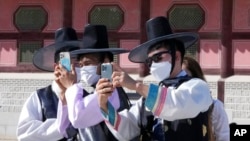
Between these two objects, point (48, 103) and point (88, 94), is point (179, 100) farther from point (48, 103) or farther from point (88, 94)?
point (48, 103)

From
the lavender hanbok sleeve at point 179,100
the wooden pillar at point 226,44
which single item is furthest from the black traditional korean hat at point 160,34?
the wooden pillar at point 226,44

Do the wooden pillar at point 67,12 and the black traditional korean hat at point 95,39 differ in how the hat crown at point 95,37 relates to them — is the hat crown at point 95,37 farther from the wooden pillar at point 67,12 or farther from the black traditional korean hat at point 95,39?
the wooden pillar at point 67,12

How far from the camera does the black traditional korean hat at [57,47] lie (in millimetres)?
4047

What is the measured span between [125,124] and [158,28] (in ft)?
1.81

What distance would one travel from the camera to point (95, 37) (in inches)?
146

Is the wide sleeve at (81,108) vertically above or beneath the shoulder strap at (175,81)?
beneath

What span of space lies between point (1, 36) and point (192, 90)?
925cm

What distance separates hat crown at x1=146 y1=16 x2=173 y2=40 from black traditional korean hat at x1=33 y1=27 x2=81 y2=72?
2.93 feet

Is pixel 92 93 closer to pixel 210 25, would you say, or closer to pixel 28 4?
pixel 210 25

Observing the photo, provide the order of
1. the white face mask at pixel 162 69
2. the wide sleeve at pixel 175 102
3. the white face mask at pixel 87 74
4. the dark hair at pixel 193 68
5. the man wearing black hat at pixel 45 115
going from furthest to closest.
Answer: the dark hair at pixel 193 68 → the man wearing black hat at pixel 45 115 → the white face mask at pixel 87 74 → the white face mask at pixel 162 69 → the wide sleeve at pixel 175 102

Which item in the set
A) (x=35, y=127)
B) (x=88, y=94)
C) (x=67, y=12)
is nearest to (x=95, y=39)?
(x=88, y=94)

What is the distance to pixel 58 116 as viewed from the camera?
3.54 metres

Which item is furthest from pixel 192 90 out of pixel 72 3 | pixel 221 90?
pixel 72 3

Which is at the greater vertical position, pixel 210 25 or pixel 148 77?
pixel 210 25
